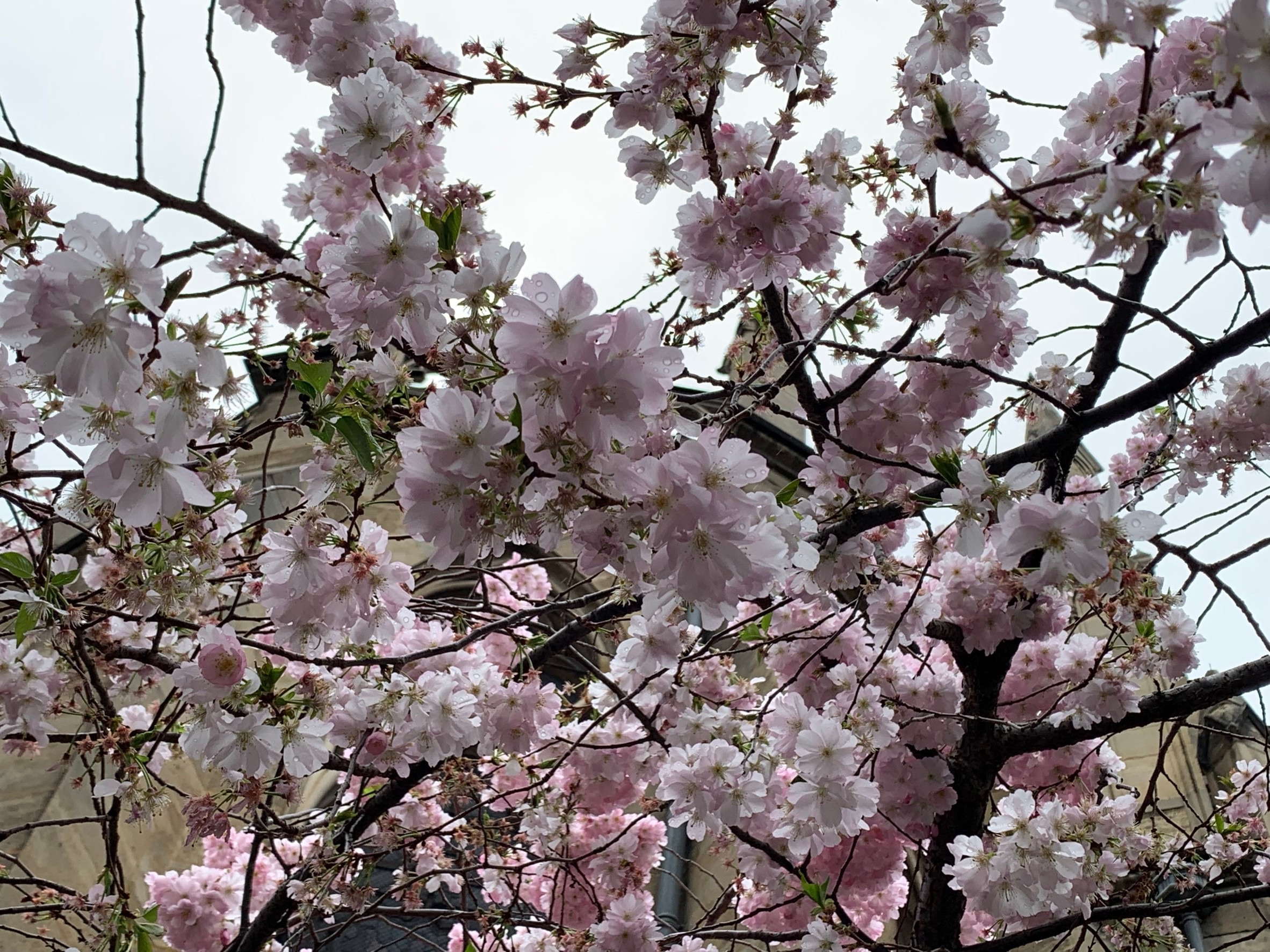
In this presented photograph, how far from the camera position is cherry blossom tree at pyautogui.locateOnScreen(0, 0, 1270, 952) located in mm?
1337

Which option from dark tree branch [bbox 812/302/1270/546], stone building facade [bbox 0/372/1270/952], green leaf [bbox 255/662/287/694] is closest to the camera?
green leaf [bbox 255/662/287/694]

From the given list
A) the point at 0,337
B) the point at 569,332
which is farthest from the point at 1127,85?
the point at 0,337

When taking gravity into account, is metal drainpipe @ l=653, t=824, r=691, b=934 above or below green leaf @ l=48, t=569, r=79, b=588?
above

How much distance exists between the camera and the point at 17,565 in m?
2.03

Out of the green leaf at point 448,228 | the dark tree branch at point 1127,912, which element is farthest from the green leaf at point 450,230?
the dark tree branch at point 1127,912

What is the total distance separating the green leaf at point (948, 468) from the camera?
184cm

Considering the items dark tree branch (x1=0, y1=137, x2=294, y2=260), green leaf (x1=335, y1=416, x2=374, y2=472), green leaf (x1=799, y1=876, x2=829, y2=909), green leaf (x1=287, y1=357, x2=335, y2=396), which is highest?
dark tree branch (x1=0, y1=137, x2=294, y2=260)

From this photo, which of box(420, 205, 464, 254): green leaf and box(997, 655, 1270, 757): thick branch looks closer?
box(420, 205, 464, 254): green leaf

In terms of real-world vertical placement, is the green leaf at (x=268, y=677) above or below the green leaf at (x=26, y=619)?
below

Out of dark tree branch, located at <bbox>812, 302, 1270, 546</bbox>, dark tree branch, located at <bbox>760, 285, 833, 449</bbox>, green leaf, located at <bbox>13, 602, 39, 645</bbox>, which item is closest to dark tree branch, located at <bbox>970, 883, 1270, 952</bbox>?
dark tree branch, located at <bbox>812, 302, 1270, 546</bbox>

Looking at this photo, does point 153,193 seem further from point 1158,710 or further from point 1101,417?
point 1158,710

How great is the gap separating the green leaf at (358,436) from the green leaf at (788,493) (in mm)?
892

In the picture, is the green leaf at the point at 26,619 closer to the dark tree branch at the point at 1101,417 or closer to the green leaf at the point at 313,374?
the green leaf at the point at 313,374

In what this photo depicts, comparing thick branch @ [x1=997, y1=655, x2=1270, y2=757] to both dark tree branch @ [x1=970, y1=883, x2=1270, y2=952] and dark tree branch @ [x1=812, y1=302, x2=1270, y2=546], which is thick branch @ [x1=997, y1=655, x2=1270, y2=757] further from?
dark tree branch @ [x1=812, y1=302, x2=1270, y2=546]
